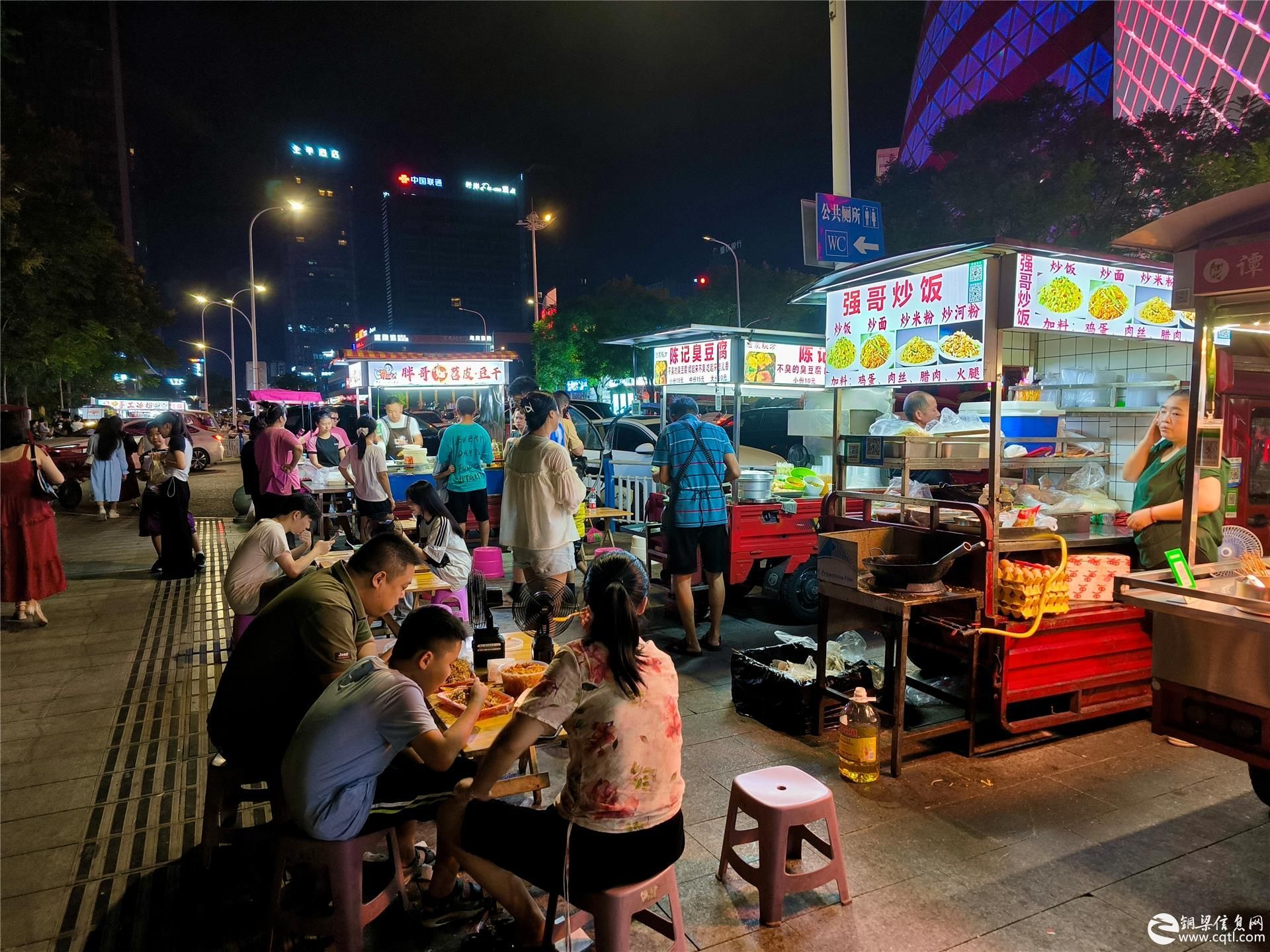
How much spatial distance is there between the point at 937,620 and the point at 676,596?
235 centimetres

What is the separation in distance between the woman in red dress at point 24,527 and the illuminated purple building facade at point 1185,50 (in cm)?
3489

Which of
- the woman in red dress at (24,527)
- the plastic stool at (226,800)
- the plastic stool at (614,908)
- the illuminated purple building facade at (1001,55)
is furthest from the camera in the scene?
the illuminated purple building facade at (1001,55)

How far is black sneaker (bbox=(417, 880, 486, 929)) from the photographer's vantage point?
281 centimetres

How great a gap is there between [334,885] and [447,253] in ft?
367

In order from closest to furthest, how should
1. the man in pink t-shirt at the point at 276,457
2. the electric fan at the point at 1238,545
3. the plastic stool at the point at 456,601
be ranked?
the electric fan at the point at 1238,545, the plastic stool at the point at 456,601, the man in pink t-shirt at the point at 276,457

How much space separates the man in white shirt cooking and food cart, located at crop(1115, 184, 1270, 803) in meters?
10.5

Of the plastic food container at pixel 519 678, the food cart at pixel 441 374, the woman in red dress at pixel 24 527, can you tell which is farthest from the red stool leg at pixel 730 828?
the food cart at pixel 441 374

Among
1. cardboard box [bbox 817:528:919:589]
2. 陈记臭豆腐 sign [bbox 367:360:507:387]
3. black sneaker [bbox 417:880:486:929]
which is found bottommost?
black sneaker [bbox 417:880:486:929]

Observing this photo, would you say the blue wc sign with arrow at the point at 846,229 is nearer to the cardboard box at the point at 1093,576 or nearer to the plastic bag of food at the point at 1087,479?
the plastic bag of food at the point at 1087,479

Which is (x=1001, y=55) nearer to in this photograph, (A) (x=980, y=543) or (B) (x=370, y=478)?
(B) (x=370, y=478)

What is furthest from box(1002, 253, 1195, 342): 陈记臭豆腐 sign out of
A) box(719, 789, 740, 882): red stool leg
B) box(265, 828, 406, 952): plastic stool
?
box(265, 828, 406, 952): plastic stool

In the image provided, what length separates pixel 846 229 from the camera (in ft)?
31.6

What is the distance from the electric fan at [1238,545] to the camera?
13.3 feet

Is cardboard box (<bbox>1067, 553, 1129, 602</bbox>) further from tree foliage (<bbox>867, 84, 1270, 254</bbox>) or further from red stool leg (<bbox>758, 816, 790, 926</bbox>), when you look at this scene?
tree foliage (<bbox>867, 84, 1270, 254</bbox>)
